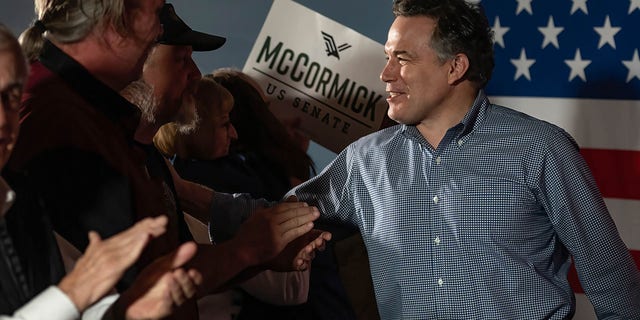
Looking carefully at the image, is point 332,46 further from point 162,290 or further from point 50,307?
point 50,307

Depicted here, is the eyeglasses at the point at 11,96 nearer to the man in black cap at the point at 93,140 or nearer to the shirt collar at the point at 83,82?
the man in black cap at the point at 93,140

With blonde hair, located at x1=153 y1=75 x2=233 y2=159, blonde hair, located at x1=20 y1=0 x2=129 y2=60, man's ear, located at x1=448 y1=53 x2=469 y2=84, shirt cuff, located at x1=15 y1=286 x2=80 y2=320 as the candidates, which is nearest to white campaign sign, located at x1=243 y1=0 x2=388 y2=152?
blonde hair, located at x1=153 y1=75 x2=233 y2=159

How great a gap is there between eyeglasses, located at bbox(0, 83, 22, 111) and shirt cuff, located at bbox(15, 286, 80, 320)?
0.28 m

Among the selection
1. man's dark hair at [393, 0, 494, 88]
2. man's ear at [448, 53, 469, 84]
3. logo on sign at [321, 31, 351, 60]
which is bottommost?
logo on sign at [321, 31, 351, 60]

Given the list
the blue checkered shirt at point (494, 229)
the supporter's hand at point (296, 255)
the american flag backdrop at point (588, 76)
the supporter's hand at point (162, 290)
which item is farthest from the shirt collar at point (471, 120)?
the supporter's hand at point (162, 290)

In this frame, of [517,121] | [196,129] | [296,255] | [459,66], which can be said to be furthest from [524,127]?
[196,129]

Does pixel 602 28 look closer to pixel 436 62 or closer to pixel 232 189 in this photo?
pixel 436 62

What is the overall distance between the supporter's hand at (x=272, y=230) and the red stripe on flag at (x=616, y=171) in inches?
53.0

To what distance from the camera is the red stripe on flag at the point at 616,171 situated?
3.07 m

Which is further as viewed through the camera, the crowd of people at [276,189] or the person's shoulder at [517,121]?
the person's shoulder at [517,121]

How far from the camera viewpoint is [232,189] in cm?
280

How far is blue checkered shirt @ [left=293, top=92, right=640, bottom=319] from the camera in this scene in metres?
2.23

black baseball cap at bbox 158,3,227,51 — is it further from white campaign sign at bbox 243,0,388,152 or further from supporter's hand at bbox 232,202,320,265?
white campaign sign at bbox 243,0,388,152

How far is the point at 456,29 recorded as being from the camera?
8.01ft
